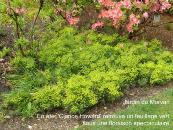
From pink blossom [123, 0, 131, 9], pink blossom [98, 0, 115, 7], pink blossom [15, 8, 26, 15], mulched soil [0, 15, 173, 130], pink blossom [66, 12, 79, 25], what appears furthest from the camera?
pink blossom [66, 12, 79, 25]

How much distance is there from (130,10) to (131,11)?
0.04 metres

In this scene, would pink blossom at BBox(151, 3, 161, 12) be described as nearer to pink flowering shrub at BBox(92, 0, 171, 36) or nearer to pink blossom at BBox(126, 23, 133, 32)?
pink flowering shrub at BBox(92, 0, 171, 36)

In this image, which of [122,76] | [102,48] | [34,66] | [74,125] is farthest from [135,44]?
[74,125]

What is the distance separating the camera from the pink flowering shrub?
30.6 ft

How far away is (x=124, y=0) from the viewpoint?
933cm

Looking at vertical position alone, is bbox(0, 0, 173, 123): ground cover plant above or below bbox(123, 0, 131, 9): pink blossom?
below

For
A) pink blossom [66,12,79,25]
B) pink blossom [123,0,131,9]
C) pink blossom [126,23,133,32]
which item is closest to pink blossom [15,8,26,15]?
pink blossom [66,12,79,25]

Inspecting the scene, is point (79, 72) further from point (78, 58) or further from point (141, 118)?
point (141, 118)

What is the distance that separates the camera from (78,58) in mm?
9156

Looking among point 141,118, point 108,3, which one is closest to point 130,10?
point 108,3

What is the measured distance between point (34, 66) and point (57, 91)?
1.12 metres

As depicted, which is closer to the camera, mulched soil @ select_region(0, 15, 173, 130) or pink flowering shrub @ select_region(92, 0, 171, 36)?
mulched soil @ select_region(0, 15, 173, 130)

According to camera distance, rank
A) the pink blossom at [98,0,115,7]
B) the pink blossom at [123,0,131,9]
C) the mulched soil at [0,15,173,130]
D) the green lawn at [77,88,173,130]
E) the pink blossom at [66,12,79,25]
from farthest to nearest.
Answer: the pink blossom at [66,12,79,25] → the pink blossom at [98,0,115,7] → the pink blossom at [123,0,131,9] → the mulched soil at [0,15,173,130] → the green lawn at [77,88,173,130]

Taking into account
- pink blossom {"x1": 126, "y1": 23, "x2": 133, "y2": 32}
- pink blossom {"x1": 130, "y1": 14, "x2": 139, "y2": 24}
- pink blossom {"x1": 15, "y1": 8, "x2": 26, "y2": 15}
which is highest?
pink blossom {"x1": 15, "y1": 8, "x2": 26, "y2": 15}
